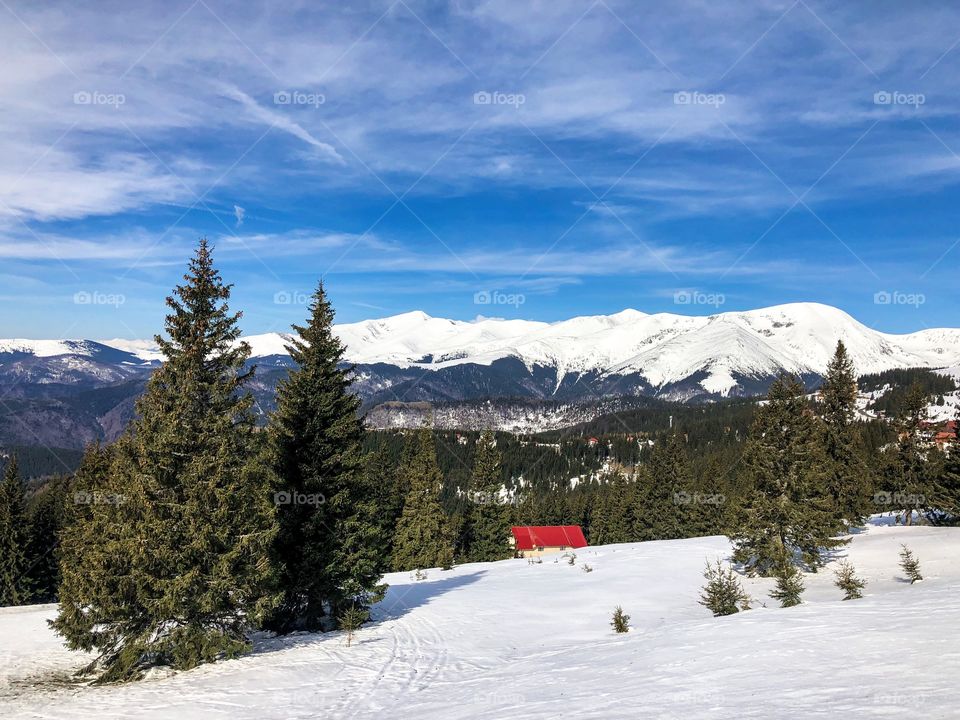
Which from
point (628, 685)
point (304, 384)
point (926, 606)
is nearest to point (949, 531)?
point (926, 606)

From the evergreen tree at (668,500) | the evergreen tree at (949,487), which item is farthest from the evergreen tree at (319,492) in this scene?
the evergreen tree at (668,500)

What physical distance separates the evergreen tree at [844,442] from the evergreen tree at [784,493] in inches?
350

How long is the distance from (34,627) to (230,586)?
1359 cm

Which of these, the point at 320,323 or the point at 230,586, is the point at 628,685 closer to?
the point at 230,586

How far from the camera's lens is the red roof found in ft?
225

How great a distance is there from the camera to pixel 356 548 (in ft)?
73.2

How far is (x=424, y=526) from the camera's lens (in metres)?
45.3

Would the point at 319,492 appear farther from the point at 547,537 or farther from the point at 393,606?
the point at 547,537

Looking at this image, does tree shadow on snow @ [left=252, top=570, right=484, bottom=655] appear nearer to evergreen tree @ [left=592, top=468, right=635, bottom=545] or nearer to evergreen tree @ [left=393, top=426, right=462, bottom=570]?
evergreen tree @ [left=393, top=426, right=462, bottom=570]

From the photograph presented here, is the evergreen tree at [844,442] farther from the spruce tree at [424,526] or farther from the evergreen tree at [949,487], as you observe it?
the spruce tree at [424,526]

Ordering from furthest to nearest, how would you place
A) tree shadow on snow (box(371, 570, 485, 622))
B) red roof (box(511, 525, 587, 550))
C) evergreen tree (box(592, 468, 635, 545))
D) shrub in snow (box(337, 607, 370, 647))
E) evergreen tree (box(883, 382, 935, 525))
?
evergreen tree (box(592, 468, 635, 545)) → red roof (box(511, 525, 587, 550)) → evergreen tree (box(883, 382, 935, 525)) → tree shadow on snow (box(371, 570, 485, 622)) → shrub in snow (box(337, 607, 370, 647))

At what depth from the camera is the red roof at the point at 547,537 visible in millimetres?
68562

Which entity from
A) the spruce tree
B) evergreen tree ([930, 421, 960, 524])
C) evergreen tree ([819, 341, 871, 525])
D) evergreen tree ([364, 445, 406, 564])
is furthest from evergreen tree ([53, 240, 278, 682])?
evergreen tree ([930, 421, 960, 524])

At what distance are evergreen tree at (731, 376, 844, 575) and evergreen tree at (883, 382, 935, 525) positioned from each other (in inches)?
678
